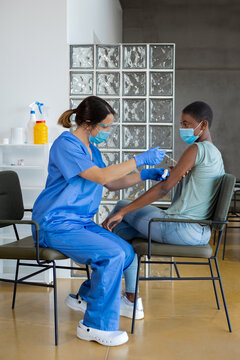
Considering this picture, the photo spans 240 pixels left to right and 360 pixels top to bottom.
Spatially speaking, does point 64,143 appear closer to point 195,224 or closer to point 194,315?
point 195,224

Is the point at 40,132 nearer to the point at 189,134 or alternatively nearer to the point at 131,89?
the point at 131,89

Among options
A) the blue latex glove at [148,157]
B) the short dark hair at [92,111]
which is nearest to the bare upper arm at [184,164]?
the blue latex glove at [148,157]

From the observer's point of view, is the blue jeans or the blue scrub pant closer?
the blue scrub pant

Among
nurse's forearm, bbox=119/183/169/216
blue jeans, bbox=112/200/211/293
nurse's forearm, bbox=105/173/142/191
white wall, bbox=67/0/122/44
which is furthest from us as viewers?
white wall, bbox=67/0/122/44

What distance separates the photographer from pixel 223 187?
2.38 m

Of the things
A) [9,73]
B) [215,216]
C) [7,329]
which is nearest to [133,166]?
[215,216]

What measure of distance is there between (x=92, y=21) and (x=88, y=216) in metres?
2.77

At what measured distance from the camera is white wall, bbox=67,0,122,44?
3.68 m

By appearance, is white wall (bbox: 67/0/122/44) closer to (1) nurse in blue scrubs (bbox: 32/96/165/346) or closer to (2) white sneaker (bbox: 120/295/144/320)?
(1) nurse in blue scrubs (bbox: 32/96/165/346)

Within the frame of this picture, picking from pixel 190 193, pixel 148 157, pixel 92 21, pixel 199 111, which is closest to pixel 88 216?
pixel 148 157

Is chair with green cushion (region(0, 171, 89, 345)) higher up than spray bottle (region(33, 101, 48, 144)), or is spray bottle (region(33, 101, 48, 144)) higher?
spray bottle (region(33, 101, 48, 144))

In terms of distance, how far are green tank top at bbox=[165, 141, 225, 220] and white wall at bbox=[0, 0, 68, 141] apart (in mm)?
1407

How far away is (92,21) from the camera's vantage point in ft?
15.3

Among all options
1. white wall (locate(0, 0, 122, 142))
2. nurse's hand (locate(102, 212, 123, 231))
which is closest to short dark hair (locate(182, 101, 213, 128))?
nurse's hand (locate(102, 212, 123, 231))
